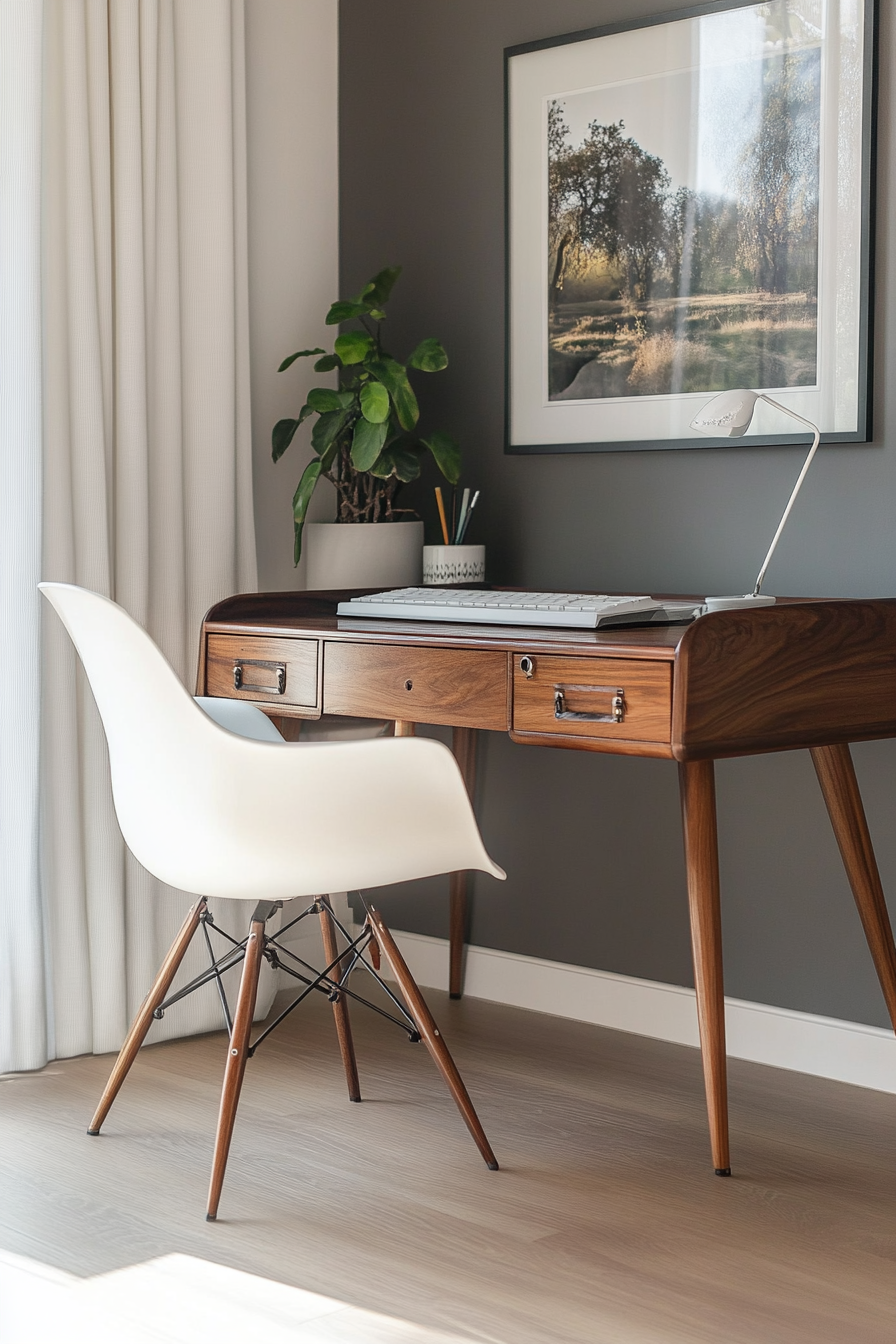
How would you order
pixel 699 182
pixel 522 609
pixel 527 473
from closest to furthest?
pixel 522 609 → pixel 699 182 → pixel 527 473

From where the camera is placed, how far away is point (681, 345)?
2.58 metres

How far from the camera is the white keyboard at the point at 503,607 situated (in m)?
2.10

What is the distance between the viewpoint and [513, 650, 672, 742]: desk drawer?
187 centimetres

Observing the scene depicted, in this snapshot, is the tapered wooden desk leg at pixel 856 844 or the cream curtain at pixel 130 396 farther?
the cream curtain at pixel 130 396

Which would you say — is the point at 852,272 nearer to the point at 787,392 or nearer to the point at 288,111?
the point at 787,392

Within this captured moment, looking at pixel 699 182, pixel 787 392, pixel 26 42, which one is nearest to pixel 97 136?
pixel 26 42

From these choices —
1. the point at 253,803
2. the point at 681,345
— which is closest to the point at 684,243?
the point at 681,345

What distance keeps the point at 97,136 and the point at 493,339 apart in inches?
32.8

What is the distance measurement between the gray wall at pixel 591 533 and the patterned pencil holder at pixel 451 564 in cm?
17

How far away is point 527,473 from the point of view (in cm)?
284

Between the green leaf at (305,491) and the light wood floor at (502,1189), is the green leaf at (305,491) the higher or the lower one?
the higher one

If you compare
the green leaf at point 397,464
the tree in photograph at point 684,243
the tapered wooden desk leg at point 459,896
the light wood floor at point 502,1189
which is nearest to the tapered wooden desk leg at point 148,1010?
the light wood floor at point 502,1189

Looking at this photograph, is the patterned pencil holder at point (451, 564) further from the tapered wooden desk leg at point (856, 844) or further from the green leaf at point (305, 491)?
the tapered wooden desk leg at point (856, 844)

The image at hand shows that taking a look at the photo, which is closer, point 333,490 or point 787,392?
point 787,392
